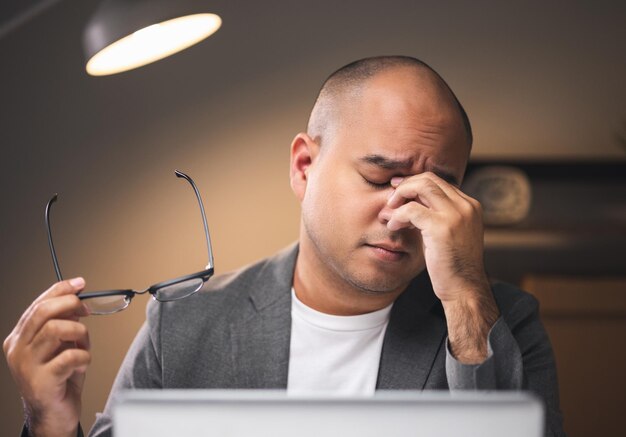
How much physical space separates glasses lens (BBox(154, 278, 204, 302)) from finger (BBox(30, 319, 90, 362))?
162 mm

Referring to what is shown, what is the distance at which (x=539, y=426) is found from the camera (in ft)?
2.26

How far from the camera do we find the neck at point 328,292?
5.36 ft

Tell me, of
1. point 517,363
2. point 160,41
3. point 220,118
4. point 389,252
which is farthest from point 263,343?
point 220,118

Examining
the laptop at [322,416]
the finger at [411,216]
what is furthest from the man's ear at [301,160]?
the laptop at [322,416]

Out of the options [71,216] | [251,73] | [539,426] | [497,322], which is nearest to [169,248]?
[71,216]

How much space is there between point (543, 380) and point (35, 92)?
2144 millimetres

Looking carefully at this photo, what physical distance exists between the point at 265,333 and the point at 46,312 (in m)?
0.56

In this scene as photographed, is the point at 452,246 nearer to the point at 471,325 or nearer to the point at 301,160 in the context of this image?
the point at 471,325

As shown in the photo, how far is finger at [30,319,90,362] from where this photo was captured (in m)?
1.20

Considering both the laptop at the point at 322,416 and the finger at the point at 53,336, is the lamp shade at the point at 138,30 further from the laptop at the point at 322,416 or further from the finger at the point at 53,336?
the laptop at the point at 322,416

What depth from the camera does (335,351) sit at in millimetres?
1637

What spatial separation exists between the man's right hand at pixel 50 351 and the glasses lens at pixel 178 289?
0.47 feet

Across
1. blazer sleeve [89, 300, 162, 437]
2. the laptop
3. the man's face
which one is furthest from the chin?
the laptop

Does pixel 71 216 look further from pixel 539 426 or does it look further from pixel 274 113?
pixel 539 426
